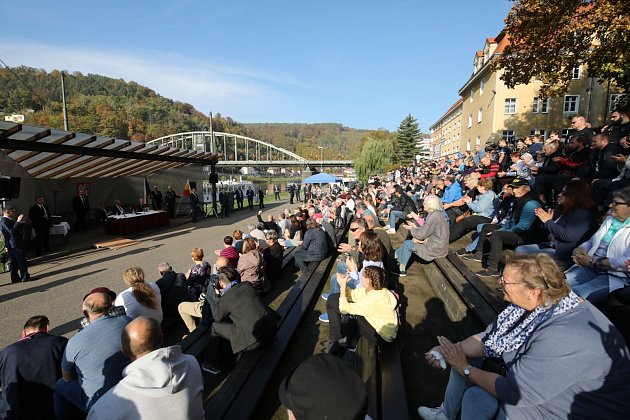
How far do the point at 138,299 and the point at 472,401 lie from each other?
3.52 metres

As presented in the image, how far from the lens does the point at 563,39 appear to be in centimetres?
974

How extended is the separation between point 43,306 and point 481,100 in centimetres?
3474

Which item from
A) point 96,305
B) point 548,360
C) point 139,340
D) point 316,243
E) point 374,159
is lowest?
point 316,243

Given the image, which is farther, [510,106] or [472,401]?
[510,106]

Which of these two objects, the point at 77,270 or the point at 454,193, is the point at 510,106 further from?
the point at 77,270

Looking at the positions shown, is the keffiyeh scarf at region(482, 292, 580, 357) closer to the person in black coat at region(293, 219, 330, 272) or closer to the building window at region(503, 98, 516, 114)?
the person in black coat at region(293, 219, 330, 272)

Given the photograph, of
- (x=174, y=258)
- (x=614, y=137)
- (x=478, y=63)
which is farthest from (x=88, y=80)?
(x=614, y=137)

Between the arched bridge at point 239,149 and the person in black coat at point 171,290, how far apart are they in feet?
256

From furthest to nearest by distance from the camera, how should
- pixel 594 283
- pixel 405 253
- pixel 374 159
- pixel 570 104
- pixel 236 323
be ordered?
pixel 374 159
pixel 570 104
pixel 405 253
pixel 236 323
pixel 594 283

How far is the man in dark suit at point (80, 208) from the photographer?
14859 millimetres

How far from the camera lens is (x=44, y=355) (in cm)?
277

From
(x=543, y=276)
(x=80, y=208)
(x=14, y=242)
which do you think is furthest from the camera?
(x=80, y=208)

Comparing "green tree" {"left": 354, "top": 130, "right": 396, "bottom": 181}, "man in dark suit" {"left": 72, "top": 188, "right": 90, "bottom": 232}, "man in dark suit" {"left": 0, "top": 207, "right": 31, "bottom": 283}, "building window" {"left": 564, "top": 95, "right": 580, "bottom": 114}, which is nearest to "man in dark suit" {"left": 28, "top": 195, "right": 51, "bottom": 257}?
"man in dark suit" {"left": 0, "top": 207, "right": 31, "bottom": 283}

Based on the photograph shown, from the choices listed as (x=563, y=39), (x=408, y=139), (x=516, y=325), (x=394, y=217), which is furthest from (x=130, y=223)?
(x=408, y=139)
